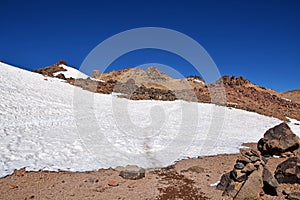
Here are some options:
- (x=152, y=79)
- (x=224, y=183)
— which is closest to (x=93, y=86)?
(x=152, y=79)

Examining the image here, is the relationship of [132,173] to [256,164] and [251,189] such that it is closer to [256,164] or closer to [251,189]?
[251,189]

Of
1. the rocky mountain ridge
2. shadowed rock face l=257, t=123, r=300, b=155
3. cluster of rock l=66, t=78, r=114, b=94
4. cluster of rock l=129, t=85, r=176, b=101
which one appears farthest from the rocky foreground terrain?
cluster of rock l=66, t=78, r=114, b=94

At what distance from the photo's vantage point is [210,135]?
19.1 metres

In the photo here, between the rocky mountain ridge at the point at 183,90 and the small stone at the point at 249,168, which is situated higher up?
the rocky mountain ridge at the point at 183,90

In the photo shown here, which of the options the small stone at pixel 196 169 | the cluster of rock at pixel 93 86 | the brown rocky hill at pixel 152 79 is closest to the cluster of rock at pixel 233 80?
the brown rocky hill at pixel 152 79

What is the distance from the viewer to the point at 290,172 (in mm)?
9117

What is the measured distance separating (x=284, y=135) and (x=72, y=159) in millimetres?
11406

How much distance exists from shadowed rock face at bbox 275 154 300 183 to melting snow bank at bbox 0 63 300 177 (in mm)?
4864

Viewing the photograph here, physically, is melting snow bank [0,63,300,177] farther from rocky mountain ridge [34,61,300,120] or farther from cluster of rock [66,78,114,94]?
rocky mountain ridge [34,61,300,120]

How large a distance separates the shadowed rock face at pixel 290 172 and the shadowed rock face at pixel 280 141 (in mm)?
4778

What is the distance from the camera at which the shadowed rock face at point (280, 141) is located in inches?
542

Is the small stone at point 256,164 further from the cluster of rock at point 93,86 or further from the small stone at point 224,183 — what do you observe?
the cluster of rock at point 93,86

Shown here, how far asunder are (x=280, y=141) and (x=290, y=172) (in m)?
5.38

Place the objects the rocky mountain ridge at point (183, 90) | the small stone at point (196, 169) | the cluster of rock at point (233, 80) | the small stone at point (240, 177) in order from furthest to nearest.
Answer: the cluster of rock at point (233, 80) → the rocky mountain ridge at point (183, 90) → the small stone at point (196, 169) → the small stone at point (240, 177)
